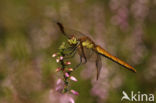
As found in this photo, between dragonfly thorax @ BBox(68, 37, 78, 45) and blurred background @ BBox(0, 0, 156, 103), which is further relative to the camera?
blurred background @ BBox(0, 0, 156, 103)

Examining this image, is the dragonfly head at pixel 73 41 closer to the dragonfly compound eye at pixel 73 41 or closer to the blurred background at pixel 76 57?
the dragonfly compound eye at pixel 73 41

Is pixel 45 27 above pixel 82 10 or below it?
below

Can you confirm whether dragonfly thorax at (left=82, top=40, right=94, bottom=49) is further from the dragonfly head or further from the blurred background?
the blurred background

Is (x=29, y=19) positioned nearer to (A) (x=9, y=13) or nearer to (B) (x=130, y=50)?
(A) (x=9, y=13)

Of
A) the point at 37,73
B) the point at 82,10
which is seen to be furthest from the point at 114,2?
the point at 37,73

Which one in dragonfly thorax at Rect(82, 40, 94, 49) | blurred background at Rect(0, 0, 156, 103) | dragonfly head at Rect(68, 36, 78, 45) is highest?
blurred background at Rect(0, 0, 156, 103)

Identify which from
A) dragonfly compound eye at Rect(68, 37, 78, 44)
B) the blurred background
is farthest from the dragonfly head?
the blurred background

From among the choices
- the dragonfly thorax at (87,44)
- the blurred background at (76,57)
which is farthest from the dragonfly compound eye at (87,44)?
the blurred background at (76,57)

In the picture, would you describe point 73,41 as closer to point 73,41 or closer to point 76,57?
point 73,41
